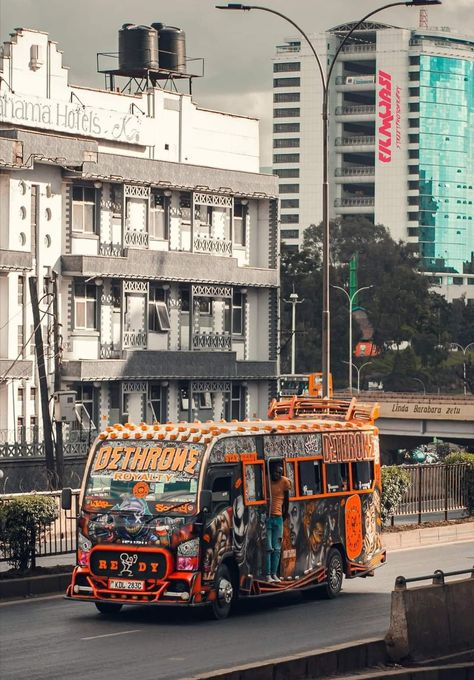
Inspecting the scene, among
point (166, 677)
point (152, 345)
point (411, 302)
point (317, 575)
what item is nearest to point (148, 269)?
point (152, 345)

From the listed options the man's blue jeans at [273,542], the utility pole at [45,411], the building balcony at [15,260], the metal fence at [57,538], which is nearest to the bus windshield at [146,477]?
the man's blue jeans at [273,542]

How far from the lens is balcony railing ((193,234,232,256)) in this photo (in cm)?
6412

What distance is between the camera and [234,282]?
6519 centimetres

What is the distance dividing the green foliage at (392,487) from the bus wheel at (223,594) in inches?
477

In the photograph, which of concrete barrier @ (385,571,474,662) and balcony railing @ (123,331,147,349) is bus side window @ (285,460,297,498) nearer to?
concrete barrier @ (385,571,474,662)

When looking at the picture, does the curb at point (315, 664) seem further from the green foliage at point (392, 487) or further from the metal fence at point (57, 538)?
the green foliage at point (392, 487)

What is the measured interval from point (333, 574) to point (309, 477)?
62.6 inches

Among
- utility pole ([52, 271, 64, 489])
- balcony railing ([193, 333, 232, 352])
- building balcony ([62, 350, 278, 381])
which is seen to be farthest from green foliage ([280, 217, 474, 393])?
utility pole ([52, 271, 64, 489])

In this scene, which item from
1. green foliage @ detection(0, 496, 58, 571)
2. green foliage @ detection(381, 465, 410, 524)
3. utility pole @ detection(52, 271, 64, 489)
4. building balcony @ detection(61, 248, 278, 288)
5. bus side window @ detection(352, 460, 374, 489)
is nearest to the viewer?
green foliage @ detection(0, 496, 58, 571)

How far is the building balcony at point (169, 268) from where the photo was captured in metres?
58.4

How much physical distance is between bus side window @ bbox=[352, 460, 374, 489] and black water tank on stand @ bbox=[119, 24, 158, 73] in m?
46.4

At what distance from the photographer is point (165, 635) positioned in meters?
20.3

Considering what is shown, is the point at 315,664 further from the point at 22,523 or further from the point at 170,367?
the point at 170,367

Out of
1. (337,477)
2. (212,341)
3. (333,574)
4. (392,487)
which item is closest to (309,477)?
(337,477)
